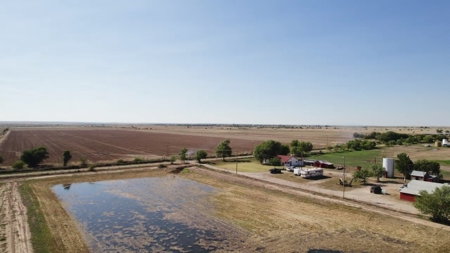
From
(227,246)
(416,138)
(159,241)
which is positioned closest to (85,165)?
(159,241)

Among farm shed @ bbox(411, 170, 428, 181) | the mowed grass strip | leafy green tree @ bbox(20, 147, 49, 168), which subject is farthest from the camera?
leafy green tree @ bbox(20, 147, 49, 168)

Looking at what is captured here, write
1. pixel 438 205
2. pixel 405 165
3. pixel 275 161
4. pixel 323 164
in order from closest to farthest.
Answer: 1. pixel 438 205
2. pixel 405 165
3. pixel 323 164
4. pixel 275 161

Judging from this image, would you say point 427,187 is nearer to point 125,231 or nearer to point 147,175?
point 125,231

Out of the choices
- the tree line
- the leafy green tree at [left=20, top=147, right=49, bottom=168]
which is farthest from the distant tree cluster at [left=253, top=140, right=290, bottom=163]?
the leafy green tree at [left=20, top=147, right=49, bottom=168]

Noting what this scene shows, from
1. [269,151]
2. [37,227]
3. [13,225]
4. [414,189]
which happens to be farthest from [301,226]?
[269,151]

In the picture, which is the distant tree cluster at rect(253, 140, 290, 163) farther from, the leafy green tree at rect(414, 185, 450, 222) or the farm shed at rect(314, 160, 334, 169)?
the leafy green tree at rect(414, 185, 450, 222)

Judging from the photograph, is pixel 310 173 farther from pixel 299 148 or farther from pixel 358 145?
pixel 358 145

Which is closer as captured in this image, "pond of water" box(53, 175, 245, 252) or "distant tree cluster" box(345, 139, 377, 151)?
"pond of water" box(53, 175, 245, 252)

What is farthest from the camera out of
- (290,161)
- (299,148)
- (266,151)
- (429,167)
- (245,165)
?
(299,148)
